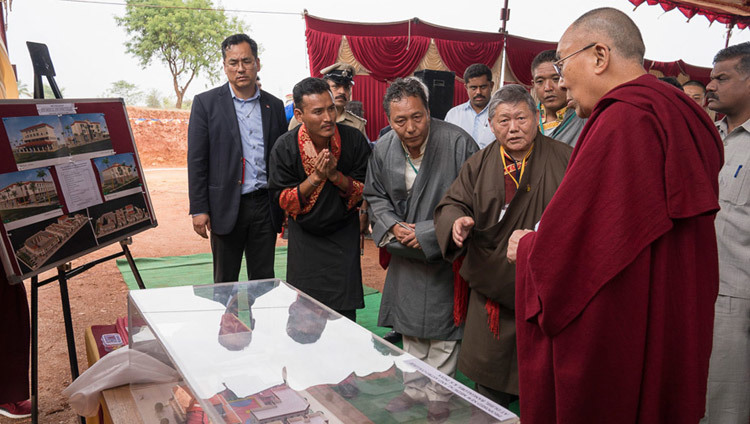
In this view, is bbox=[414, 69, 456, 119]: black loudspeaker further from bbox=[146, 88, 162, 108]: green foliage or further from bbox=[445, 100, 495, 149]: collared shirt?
bbox=[146, 88, 162, 108]: green foliage

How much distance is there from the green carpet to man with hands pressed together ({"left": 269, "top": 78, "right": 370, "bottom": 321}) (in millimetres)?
1319

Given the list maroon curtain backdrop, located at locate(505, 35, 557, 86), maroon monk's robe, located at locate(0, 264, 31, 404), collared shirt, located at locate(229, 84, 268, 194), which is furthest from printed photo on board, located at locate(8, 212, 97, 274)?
maroon curtain backdrop, located at locate(505, 35, 557, 86)

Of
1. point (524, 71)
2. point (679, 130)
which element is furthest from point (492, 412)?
point (524, 71)

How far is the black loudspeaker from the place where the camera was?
4488 millimetres

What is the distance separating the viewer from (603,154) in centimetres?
121

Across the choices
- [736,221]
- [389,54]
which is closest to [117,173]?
[736,221]

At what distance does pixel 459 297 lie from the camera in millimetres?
Answer: 2303

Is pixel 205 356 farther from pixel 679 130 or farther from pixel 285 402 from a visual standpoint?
pixel 679 130

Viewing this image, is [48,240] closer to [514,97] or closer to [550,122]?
[514,97]

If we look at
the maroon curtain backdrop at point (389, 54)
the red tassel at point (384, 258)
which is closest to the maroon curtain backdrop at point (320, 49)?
the maroon curtain backdrop at point (389, 54)

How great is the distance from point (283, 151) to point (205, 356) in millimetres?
1302

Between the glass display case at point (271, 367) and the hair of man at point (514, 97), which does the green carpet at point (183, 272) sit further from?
the hair of man at point (514, 97)

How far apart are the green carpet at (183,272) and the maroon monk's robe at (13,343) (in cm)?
219

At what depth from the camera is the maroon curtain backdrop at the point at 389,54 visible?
9258 mm
